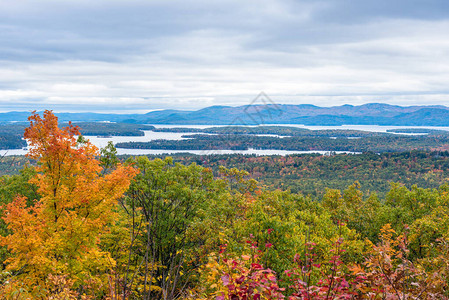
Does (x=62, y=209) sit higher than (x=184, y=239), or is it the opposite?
(x=62, y=209)

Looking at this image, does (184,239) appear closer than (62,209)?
No

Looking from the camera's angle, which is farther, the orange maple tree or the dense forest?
the orange maple tree

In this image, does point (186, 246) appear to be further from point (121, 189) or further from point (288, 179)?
point (288, 179)

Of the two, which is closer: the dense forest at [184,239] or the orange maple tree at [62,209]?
the dense forest at [184,239]

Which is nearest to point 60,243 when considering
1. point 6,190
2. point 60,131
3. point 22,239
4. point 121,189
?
point 22,239
